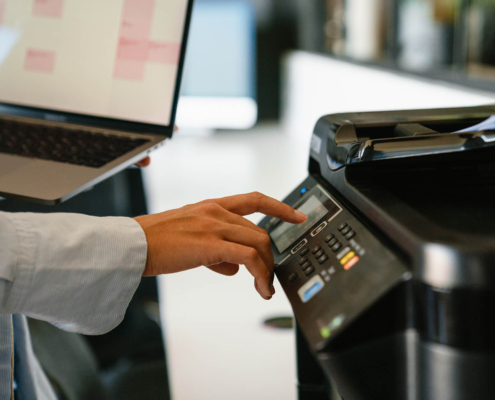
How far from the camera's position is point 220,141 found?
14.5ft

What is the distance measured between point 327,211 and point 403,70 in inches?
82.3

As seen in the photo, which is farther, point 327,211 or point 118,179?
point 118,179

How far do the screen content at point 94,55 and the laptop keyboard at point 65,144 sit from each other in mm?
63

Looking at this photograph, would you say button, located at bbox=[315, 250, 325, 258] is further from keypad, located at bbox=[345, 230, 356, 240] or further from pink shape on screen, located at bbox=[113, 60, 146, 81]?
pink shape on screen, located at bbox=[113, 60, 146, 81]

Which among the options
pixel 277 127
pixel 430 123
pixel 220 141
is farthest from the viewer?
pixel 277 127

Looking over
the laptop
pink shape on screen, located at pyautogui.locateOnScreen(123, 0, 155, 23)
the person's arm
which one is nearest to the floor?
the person's arm

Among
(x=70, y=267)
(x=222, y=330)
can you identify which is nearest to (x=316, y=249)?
(x=70, y=267)

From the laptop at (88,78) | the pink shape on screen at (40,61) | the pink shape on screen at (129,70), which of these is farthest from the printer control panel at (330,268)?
the pink shape on screen at (40,61)

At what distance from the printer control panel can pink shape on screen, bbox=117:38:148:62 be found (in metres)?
0.43

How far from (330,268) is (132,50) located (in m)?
0.57

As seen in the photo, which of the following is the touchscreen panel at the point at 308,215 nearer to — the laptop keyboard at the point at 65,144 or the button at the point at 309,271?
the button at the point at 309,271

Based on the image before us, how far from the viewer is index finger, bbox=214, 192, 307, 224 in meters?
0.52

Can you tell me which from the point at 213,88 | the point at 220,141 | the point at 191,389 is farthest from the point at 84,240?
the point at 213,88

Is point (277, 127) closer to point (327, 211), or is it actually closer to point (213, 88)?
point (213, 88)
